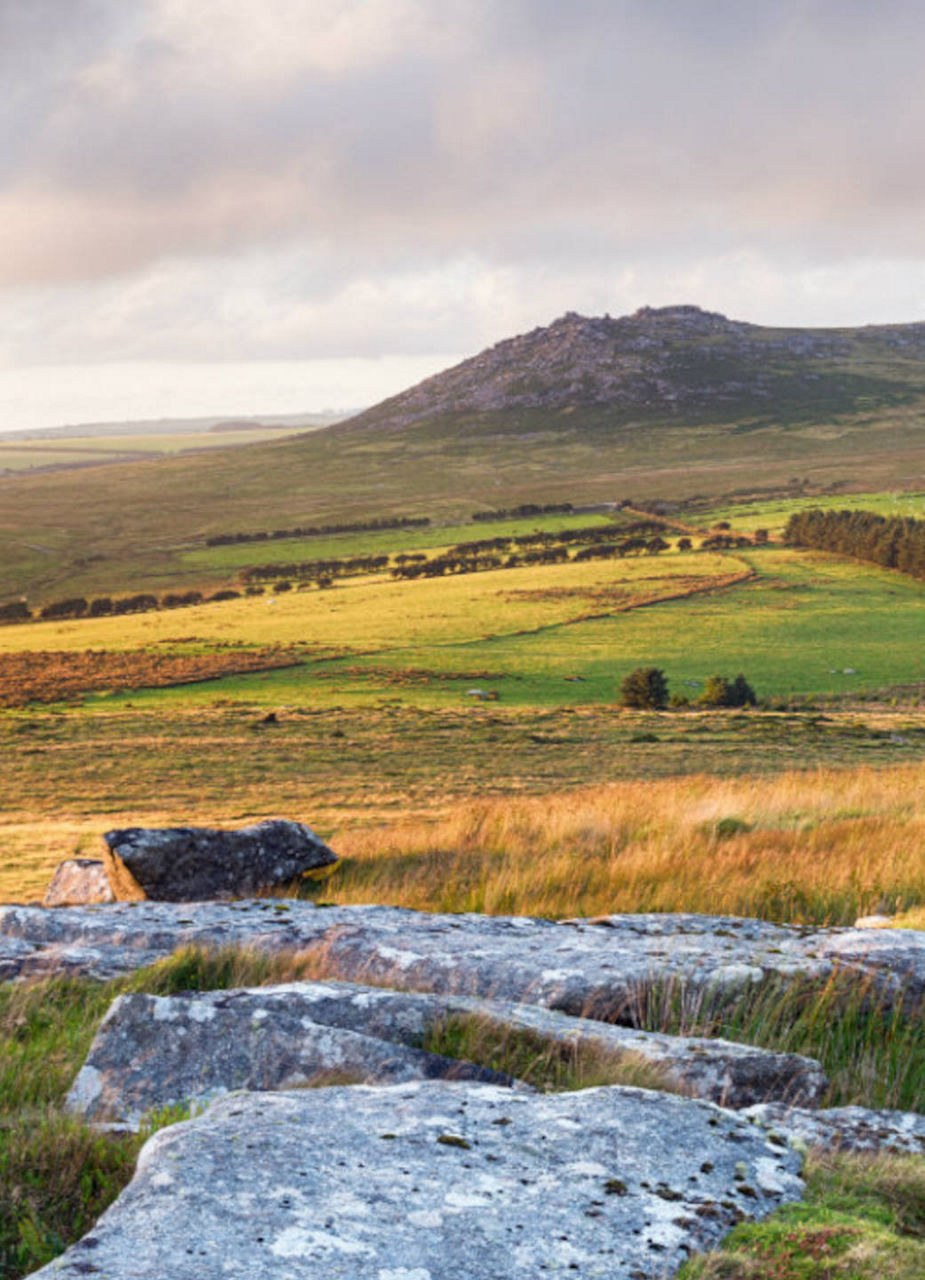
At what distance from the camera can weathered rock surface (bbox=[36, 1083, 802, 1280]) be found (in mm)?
3740

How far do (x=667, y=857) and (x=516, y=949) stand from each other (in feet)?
18.8

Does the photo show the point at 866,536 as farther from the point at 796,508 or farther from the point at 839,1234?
the point at 839,1234

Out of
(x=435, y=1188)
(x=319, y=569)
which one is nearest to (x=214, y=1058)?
(x=435, y=1188)

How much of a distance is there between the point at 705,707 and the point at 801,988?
57.6m

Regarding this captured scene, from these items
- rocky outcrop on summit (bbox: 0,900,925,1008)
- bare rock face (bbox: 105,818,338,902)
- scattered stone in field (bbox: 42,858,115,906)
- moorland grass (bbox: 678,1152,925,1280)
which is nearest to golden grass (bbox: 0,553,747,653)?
scattered stone in field (bbox: 42,858,115,906)

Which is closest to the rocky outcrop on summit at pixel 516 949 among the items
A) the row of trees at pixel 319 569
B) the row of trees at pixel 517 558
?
the row of trees at pixel 517 558

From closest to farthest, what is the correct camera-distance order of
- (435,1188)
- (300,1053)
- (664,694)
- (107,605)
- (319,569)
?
(435,1188) < (300,1053) < (664,694) < (107,605) < (319,569)

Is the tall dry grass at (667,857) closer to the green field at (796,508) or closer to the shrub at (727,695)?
the shrub at (727,695)

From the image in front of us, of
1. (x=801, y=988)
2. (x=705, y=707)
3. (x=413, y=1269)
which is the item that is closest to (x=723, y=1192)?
(x=413, y=1269)

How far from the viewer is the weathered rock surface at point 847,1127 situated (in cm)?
517

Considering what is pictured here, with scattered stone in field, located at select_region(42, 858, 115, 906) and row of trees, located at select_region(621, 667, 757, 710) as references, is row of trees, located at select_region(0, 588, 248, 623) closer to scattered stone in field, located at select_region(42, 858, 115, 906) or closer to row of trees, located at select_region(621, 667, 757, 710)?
row of trees, located at select_region(621, 667, 757, 710)

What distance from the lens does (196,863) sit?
50.4 feet

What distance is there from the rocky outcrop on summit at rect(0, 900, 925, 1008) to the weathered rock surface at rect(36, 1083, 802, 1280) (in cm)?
254

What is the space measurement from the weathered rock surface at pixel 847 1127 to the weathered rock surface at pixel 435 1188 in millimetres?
406
